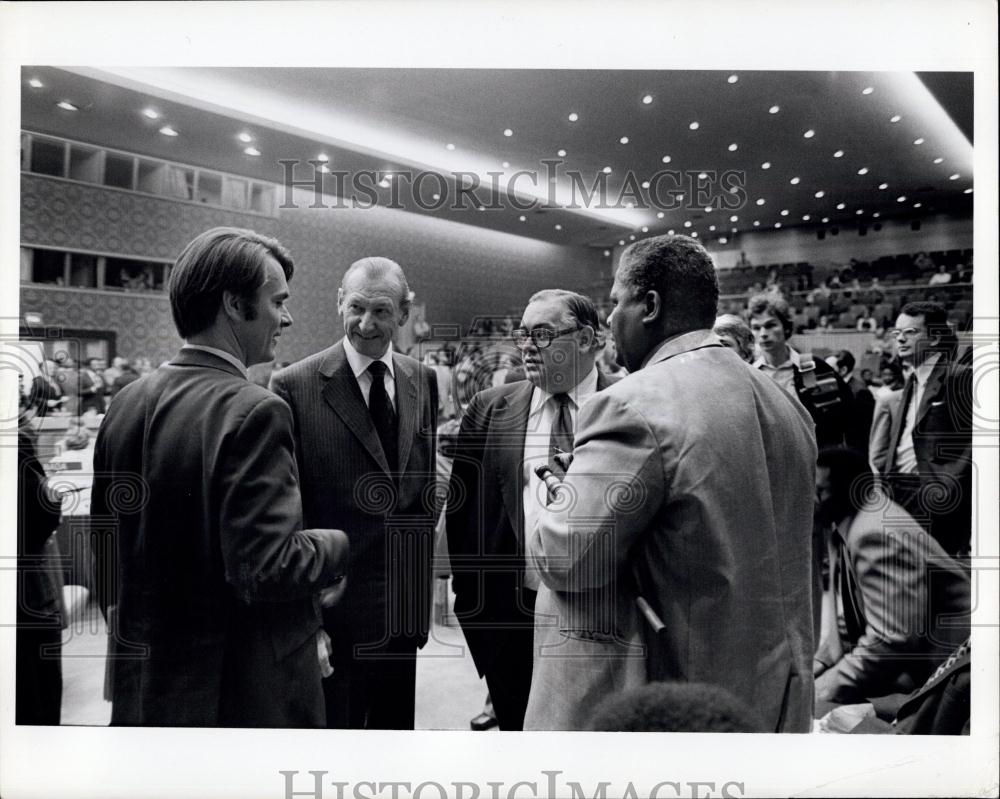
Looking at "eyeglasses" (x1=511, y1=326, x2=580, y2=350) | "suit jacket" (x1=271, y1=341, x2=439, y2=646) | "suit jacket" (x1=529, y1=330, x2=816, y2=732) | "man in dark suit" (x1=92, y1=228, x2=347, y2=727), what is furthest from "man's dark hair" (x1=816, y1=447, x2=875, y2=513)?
"man in dark suit" (x1=92, y1=228, x2=347, y2=727)

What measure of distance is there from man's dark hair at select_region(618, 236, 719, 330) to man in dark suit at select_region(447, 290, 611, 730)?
0.61 ft

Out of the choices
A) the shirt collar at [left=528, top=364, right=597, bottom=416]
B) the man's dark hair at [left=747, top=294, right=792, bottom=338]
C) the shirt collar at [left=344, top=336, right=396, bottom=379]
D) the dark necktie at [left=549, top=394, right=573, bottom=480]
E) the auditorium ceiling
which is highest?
the auditorium ceiling

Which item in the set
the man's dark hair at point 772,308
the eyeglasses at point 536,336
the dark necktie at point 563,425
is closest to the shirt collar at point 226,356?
the eyeglasses at point 536,336

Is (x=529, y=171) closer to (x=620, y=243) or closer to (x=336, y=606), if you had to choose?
(x=620, y=243)

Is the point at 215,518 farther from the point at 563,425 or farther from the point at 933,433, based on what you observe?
the point at 933,433

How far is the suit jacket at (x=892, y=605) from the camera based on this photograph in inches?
92.8

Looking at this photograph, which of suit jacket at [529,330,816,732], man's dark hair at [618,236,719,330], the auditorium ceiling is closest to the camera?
suit jacket at [529,330,816,732]

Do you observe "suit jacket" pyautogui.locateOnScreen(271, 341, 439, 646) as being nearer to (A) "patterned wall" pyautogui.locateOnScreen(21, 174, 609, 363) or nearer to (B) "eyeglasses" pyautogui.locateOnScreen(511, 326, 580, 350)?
(A) "patterned wall" pyautogui.locateOnScreen(21, 174, 609, 363)

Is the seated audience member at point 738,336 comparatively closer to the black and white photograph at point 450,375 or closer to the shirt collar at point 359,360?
the black and white photograph at point 450,375

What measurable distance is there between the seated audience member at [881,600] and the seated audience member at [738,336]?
0.49m

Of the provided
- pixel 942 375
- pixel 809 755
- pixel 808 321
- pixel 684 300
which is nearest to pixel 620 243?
pixel 684 300

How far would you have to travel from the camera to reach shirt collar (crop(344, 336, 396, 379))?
7.40 ft

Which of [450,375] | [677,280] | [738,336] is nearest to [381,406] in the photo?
[450,375]

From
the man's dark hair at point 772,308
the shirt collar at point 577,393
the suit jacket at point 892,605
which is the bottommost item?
the suit jacket at point 892,605
